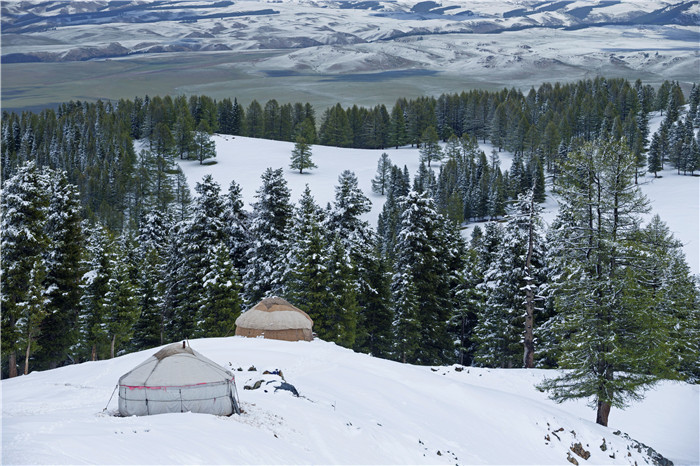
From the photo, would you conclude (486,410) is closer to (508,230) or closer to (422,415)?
(422,415)

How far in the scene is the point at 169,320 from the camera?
152 ft

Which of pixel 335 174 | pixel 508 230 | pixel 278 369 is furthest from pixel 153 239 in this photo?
pixel 335 174

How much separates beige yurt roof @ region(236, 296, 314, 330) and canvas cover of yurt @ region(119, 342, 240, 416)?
15252 mm

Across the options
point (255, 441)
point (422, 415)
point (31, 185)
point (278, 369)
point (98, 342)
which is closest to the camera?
point (255, 441)

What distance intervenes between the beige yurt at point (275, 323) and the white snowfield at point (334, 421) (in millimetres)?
2745

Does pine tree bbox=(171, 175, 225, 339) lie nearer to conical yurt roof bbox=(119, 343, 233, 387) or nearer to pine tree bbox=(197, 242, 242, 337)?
pine tree bbox=(197, 242, 242, 337)

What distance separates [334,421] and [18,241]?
69.9 ft

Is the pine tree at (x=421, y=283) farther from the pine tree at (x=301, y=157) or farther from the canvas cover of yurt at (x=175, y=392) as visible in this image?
the pine tree at (x=301, y=157)

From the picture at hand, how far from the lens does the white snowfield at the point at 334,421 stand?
1363cm

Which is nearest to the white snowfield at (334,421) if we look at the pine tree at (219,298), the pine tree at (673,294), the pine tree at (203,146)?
the pine tree at (673,294)

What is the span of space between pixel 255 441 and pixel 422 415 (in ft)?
27.5

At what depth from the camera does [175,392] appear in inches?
682

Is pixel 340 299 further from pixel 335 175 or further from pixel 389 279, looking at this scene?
pixel 335 175

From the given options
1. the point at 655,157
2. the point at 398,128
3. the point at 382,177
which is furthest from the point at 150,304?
the point at 398,128
